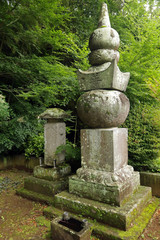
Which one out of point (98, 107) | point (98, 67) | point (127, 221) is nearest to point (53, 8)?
point (98, 67)

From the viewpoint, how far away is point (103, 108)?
8.22 ft

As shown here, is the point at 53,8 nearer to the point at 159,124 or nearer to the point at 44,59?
the point at 44,59

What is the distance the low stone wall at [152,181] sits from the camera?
3.30 meters

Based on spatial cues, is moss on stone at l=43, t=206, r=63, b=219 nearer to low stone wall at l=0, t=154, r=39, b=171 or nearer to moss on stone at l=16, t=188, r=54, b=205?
moss on stone at l=16, t=188, r=54, b=205

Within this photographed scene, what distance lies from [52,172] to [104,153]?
1455mm

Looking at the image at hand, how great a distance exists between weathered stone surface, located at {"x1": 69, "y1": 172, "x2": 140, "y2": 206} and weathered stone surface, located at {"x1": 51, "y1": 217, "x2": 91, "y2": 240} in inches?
21.2

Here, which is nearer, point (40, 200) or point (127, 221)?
point (127, 221)

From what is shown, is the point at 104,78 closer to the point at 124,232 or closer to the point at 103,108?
the point at 103,108

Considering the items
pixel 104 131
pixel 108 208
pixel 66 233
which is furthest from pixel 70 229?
pixel 104 131

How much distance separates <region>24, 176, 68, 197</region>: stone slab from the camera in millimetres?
3201

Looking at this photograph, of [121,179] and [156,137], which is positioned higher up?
[156,137]

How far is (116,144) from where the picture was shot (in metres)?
2.57

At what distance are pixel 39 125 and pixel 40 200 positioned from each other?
132 inches

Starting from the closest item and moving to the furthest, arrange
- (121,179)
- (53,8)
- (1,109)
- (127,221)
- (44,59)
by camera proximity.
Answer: (127,221)
(121,179)
(1,109)
(53,8)
(44,59)
